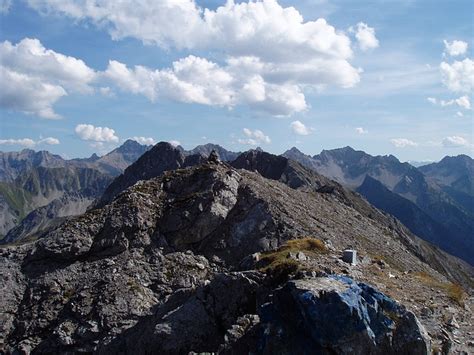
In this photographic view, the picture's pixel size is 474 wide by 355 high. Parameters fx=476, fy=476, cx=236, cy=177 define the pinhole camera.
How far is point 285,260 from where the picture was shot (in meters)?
29.6

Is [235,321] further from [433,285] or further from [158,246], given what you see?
[158,246]

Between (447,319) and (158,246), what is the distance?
2622cm

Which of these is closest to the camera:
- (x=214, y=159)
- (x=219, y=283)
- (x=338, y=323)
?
(x=338, y=323)

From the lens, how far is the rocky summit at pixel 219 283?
22375 millimetres

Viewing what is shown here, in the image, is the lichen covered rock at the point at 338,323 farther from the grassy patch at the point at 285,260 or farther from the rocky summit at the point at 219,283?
the grassy patch at the point at 285,260

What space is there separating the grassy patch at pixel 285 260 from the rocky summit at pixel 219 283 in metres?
0.10

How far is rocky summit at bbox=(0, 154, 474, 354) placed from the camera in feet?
73.4

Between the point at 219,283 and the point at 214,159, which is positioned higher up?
the point at 214,159

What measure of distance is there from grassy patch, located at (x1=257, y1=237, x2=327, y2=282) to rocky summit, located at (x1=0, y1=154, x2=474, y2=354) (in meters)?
0.10

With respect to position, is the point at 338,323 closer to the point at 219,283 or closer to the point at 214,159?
the point at 219,283

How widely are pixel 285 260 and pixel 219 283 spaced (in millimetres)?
4345

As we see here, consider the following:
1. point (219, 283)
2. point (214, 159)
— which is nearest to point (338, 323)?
point (219, 283)

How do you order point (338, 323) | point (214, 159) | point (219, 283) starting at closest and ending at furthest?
point (338, 323)
point (219, 283)
point (214, 159)

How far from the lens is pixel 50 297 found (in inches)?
1545
